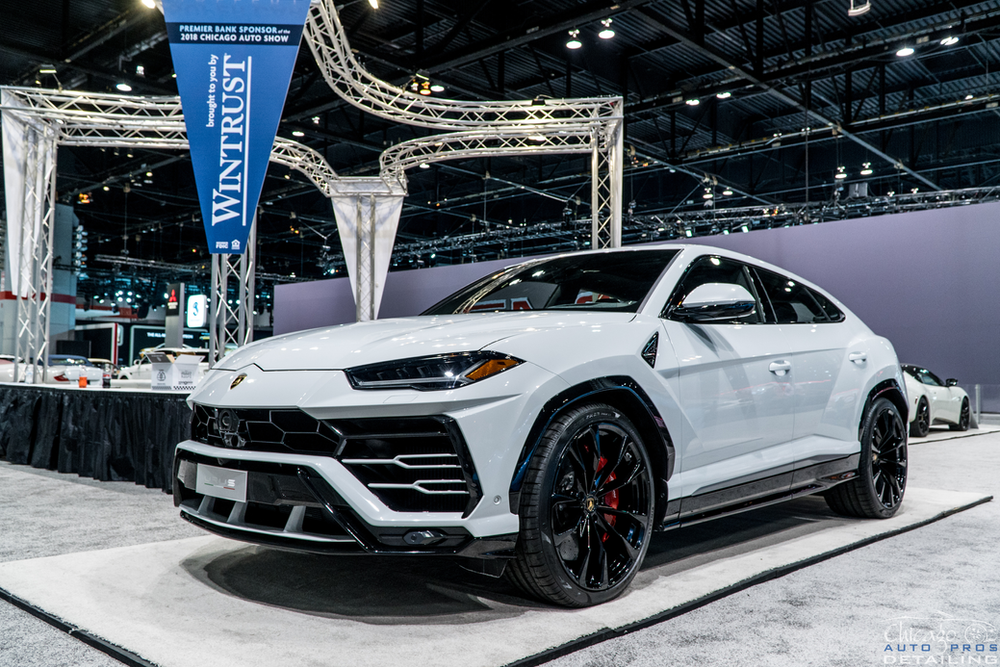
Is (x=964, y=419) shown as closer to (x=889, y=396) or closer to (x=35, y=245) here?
(x=889, y=396)

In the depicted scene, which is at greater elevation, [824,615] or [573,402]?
[573,402]

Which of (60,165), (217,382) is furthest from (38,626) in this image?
(60,165)

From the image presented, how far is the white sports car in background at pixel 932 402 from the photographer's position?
1132cm

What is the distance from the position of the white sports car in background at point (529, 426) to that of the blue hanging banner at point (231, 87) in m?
2.88

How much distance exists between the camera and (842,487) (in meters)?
4.48

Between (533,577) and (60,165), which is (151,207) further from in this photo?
(533,577)

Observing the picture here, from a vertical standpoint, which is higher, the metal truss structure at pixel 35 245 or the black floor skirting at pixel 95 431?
the metal truss structure at pixel 35 245

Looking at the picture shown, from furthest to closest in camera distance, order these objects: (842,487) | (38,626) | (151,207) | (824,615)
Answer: (151,207)
(842,487)
(824,615)
(38,626)

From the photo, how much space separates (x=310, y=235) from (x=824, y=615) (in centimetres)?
3109

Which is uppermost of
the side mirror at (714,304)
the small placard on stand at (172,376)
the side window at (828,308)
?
the side window at (828,308)

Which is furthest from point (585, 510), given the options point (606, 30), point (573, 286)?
point (606, 30)

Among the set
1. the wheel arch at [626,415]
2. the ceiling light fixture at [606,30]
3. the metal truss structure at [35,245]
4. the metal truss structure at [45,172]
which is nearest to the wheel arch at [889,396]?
the wheel arch at [626,415]

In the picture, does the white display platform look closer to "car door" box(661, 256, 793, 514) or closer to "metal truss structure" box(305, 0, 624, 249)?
"car door" box(661, 256, 793, 514)

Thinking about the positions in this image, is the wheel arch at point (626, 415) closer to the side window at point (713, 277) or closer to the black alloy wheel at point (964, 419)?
the side window at point (713, 277)
